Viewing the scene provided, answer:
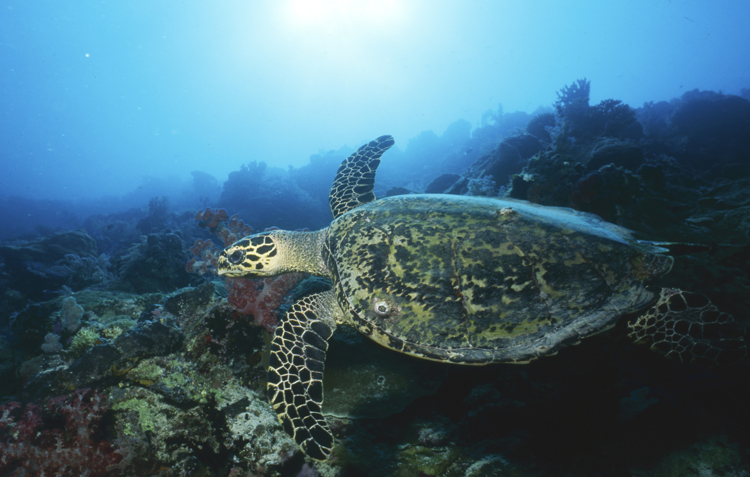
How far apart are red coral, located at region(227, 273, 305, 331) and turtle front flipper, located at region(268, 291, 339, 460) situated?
435 millimetres

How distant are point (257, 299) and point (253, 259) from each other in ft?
1.55

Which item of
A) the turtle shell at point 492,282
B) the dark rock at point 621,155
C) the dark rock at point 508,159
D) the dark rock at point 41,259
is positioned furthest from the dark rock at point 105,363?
the dark rock at point 621,155

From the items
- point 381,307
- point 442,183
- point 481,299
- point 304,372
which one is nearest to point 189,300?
point 304,372

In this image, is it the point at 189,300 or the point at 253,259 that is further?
the point at 253,259

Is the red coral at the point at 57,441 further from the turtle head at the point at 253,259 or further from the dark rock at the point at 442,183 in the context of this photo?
the dark rock at the point at 442,183

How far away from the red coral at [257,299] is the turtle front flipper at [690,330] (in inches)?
131

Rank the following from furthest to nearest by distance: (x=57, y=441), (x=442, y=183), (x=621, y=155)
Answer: (x=442, y=183)
(x=621, y=155)
(x=57, y=441)

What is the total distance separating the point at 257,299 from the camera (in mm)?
2992

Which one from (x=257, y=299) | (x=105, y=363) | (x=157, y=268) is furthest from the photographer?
(x=157, y=268)

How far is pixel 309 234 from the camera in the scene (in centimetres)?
345

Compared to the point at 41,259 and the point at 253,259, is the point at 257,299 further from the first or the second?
the point at 41,259

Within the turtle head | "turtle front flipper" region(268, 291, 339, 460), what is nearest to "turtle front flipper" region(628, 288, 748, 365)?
"turtle front flipper" region(268, 291, 339, 460)

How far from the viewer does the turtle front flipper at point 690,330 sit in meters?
1.88

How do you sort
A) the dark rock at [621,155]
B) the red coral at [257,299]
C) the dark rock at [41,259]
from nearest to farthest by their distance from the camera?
the red coral at [257,299] → the dark rock at [621,155] → the dark rock at [41,259]
